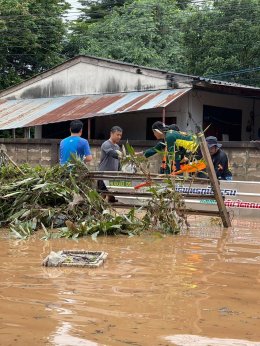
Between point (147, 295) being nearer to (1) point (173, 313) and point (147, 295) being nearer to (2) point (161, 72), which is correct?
(1) point (173, 313)

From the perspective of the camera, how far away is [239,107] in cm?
2367

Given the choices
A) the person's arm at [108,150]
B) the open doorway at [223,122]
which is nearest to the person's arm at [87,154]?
the person's arm at [108,150]

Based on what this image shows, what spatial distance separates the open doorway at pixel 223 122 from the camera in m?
22.5

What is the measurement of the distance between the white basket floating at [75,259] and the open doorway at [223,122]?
16.3 m

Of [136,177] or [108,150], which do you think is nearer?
[136,177]

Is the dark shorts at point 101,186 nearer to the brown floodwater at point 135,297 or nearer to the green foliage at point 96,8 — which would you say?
the brown floodwater at point 135,297

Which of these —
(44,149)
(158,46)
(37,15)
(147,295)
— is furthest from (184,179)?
(158,46)

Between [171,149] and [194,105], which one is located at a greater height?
[194,105]

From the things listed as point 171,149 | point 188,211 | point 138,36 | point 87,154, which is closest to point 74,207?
point 87,154

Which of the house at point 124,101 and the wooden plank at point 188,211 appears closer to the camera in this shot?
the wooden plank at point 188,211

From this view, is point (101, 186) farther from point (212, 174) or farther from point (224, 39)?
point (224, 39)

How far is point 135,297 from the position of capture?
15.3 ft

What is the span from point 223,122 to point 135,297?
19.2 m

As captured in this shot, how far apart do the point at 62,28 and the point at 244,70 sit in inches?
384
